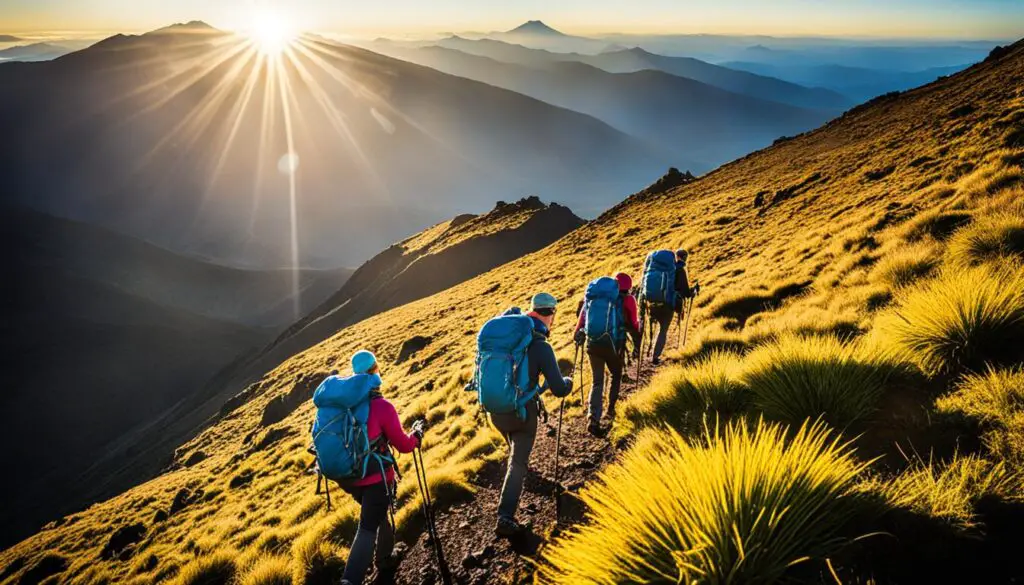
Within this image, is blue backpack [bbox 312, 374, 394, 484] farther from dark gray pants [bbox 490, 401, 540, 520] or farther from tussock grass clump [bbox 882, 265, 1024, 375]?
tussock grass clump [bbox 882, 265, 1024, 375]

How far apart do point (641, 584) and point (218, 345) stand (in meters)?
112

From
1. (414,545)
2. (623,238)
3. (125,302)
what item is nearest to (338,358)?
(623,238)

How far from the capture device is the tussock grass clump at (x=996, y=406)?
318 cm

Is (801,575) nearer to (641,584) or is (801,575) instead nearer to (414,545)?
(641,584)

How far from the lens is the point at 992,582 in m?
2.43

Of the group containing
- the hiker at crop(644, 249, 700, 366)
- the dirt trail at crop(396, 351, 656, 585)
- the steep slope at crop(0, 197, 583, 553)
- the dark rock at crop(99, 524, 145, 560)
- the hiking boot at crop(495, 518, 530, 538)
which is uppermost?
the hiker at crop(644, 249, 700, 366)

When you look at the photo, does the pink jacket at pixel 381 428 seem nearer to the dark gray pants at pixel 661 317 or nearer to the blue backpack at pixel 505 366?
the blue backpack at pixel 505 366

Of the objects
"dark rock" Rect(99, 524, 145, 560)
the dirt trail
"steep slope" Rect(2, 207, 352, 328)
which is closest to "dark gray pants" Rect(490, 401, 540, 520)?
the dirt trail

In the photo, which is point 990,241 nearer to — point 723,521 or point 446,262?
point 723,521

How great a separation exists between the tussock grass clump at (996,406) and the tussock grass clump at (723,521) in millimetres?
1208

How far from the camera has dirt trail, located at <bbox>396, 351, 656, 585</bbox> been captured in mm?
4922

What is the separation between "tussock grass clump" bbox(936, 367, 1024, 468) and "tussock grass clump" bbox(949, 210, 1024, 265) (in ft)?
12.3

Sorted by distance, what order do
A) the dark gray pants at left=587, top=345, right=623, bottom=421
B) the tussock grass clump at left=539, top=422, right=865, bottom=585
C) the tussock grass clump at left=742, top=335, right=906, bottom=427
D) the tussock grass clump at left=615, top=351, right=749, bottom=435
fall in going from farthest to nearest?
the dark gray pants at left=587, top=345, right=623, bottom=421 → the tussock grass clump at left=615, top=351, right=749, bottom=435 → the tussock grass clump at left=742, top=335, right=906, bottom=427 → the tussock grass clump at left=539, top=422, right=865, bottom=585

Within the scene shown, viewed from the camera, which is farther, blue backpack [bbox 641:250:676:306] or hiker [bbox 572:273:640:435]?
blue backpack [bbox 641:250:676:306]
